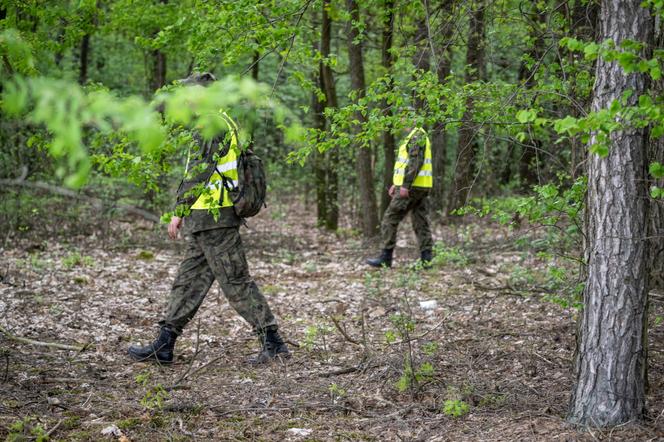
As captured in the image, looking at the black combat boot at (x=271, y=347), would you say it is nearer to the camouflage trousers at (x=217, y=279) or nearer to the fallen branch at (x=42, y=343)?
the camouflage trousers at (x=217, y=279)

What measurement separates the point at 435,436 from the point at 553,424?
72 cm

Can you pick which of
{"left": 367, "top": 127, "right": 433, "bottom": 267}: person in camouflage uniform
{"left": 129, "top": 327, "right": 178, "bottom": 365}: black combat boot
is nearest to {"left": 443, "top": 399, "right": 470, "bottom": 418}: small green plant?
{"left": 129, "top": 327, "right": 178, "bottom": 365}: black combat boot

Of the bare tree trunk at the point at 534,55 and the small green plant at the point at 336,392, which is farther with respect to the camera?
the small green plant at the point at 336,392

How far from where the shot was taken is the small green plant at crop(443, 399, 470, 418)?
415 cm

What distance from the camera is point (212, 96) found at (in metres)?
1.85

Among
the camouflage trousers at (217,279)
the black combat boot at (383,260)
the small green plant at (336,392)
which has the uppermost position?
the camouflage trousers at (217,279)

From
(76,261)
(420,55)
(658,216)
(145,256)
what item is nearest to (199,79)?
(420,55)

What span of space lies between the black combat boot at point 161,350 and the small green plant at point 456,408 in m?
2.62

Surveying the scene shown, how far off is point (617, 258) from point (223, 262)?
10.6ft

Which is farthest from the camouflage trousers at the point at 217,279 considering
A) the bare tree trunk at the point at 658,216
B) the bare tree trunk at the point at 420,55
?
the bare tree trunk at the point at 658,216

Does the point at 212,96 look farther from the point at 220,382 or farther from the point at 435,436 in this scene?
the point at 220,382

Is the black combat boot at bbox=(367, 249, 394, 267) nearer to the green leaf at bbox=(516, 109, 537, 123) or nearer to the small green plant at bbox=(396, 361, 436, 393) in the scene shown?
the small green plant at bbox=(396, 361, 436, 393)

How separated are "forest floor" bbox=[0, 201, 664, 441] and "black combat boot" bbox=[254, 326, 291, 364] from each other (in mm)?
102

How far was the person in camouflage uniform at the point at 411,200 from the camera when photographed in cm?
945
